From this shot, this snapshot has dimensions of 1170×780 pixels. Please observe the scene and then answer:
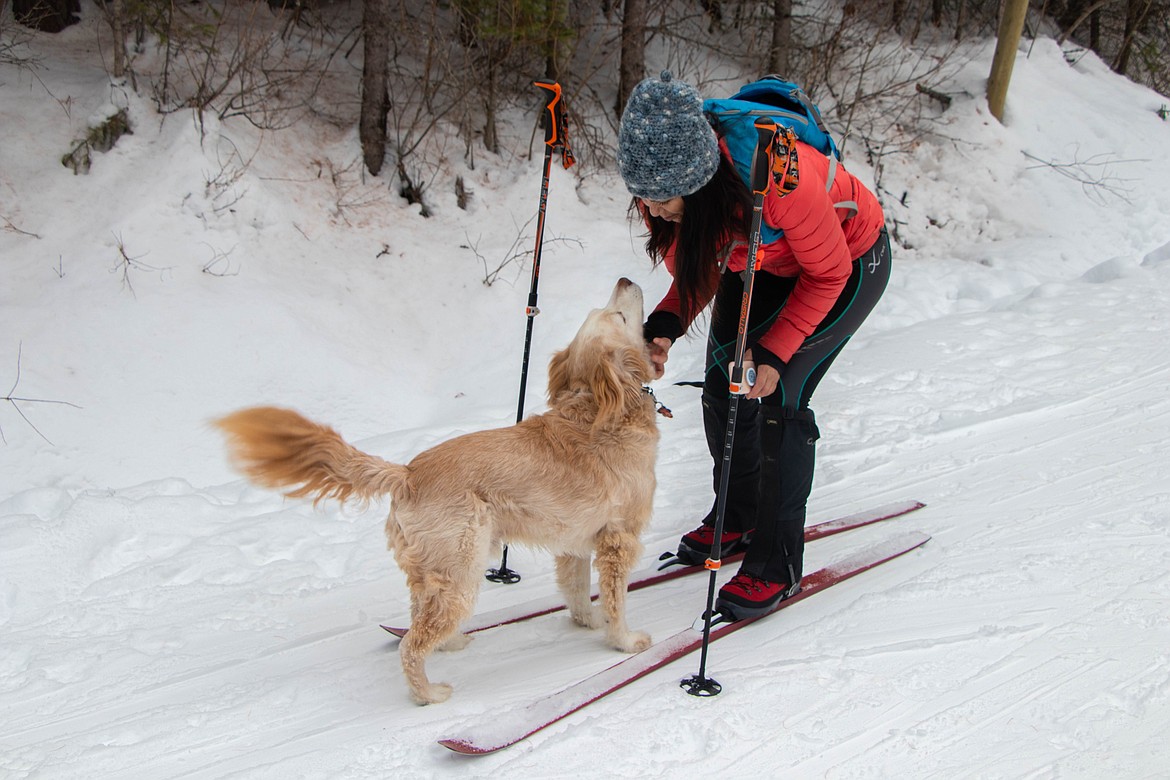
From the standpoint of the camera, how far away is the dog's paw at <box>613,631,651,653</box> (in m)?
3.48

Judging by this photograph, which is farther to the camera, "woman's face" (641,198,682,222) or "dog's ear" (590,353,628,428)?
"dog's ear" (590,353,628,428)

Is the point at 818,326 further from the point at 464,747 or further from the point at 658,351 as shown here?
the point at 464,747

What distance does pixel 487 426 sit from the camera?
5926 millimetres

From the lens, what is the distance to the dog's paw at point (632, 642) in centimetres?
348

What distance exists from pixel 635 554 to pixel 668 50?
918 centimetres

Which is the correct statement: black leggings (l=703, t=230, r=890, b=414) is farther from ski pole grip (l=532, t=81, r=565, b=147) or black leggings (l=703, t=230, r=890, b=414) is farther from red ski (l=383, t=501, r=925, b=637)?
ski pole grip (l=532, t=81, r=565, b=147)

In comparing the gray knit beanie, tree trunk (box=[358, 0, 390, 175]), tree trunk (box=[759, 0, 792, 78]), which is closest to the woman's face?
the gray knit beanie

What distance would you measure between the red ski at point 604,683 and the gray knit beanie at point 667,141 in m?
1.78

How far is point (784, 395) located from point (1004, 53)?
370 inches

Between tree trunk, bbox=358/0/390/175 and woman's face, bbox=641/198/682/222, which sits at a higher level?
tree trunk, bbox=358/0/390/175

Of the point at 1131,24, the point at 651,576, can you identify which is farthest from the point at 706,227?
the point at 1131,24

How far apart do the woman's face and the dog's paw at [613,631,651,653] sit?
5.63 feet

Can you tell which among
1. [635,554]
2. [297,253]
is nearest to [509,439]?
[635,554]

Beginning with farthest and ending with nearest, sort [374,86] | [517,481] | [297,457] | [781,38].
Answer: [781,38]
[374,86]
[517,481]
[297,457]
